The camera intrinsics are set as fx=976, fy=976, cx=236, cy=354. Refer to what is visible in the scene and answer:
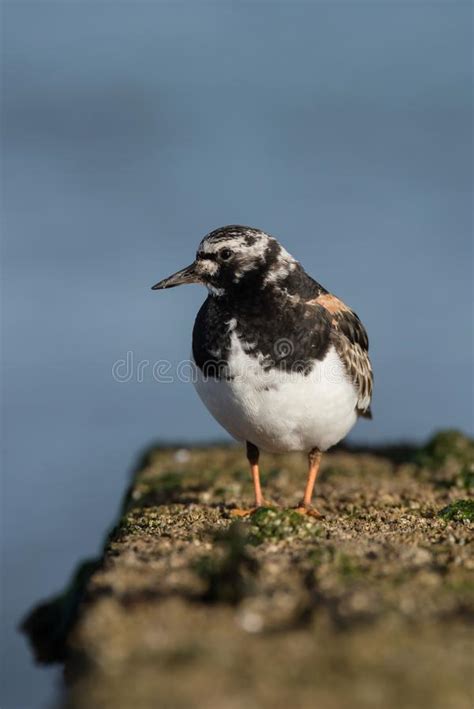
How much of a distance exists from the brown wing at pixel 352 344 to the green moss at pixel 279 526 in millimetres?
1597

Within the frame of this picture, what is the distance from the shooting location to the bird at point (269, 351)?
20.8 feet

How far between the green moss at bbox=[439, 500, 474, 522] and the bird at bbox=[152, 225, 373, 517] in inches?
33.6

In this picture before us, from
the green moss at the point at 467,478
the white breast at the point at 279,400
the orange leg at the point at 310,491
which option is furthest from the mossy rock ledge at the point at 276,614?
the green moss at the point at 467,478

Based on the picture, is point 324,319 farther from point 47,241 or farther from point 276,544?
point 47,241

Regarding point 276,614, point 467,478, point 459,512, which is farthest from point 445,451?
point 276,614

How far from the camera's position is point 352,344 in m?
7.04

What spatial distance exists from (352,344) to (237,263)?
1.03m

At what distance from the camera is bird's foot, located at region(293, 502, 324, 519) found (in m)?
6.52

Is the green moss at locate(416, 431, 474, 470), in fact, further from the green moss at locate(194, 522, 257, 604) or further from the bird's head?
the green moss at locate(194, 522, 257, 604)

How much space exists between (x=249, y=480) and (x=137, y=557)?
3.40 m

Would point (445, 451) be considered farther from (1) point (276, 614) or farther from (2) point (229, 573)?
(1) point (276, 614)

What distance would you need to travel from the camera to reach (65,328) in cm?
1616

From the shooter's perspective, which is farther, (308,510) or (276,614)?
(308,510)

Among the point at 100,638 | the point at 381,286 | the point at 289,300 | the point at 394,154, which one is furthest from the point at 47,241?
the point at 100,638
